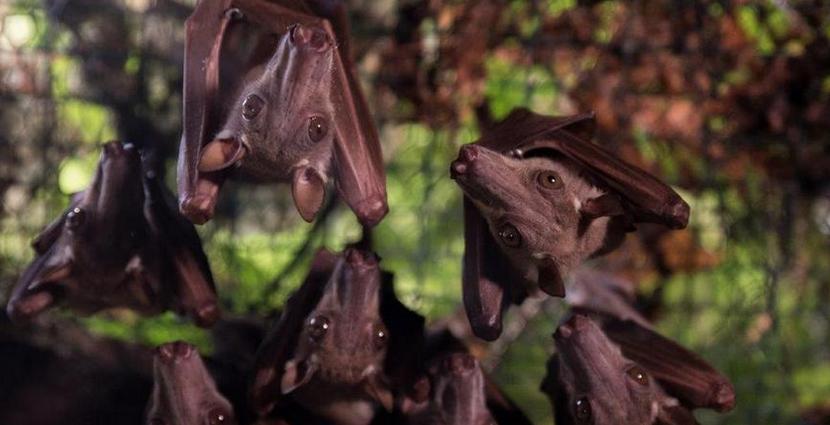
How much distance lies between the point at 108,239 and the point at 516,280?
0.23 meters

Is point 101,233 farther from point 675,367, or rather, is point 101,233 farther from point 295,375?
point 675,367

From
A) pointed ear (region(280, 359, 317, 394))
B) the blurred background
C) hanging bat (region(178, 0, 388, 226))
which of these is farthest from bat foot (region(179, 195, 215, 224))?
the blurred background

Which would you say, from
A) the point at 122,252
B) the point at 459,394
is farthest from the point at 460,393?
the point at 122,252

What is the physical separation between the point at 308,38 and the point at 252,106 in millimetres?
43

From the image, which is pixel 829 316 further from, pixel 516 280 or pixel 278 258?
pixel 516 280

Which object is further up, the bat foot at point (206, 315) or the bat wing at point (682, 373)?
the bat foot at point (206, 315)

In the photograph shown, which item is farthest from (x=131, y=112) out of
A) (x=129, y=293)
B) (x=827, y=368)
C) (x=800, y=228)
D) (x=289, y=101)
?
(x=827, y=368)

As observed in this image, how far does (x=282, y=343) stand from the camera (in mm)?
556

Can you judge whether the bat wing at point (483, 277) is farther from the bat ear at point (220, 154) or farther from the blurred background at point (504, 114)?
the blurred background at point (504, 114)

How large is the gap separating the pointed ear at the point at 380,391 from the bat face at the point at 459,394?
3cm

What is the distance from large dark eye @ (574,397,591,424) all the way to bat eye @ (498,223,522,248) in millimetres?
101

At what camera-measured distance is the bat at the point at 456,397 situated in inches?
21.4

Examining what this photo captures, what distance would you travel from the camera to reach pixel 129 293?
58cm

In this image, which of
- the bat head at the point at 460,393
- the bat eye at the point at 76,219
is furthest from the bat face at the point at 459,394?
the bat eye at the point at 76,219
